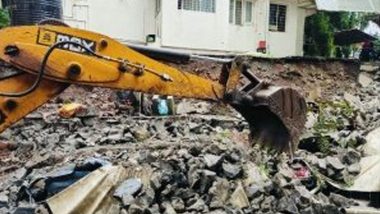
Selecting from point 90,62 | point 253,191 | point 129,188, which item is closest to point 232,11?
point 253,191

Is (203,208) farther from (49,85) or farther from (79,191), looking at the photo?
(49,85)

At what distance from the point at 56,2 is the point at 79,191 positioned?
17.5 feet

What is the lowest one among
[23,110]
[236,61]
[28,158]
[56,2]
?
[28,158]

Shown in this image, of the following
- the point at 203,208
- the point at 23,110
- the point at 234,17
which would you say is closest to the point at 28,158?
the point at 203,208

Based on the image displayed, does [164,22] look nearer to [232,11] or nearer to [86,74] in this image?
[232,11]

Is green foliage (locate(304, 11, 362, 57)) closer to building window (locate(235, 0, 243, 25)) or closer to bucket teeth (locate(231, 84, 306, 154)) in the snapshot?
building window (locate(235, 0, 243, 25))

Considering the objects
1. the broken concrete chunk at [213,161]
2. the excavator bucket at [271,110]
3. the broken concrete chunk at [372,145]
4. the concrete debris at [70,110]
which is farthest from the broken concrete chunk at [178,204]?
the concrete debris at [70,110]

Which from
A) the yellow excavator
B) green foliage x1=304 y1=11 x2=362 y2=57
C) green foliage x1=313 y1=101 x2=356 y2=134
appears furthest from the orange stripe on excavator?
green foliage x1=304 y1=11 x2=362 y2=57

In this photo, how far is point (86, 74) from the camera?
351 centimetres

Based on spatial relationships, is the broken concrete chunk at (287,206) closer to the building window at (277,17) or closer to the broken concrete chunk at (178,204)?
the broken concrete chunk at (178,204)

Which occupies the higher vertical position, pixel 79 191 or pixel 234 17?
pixel 234 17

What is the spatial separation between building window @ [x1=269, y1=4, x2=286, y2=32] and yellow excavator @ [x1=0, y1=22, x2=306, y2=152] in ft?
59.8

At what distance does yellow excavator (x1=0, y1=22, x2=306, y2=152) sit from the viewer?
338 centimetres

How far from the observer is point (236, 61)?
4.11 m
